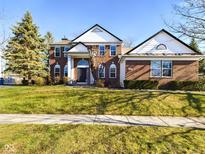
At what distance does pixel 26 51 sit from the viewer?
32688mm

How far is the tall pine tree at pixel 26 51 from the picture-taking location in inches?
1265

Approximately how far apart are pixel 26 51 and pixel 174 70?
23483mm

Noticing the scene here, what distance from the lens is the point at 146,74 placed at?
22.2m

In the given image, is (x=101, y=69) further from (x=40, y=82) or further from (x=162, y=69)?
(x=162, y=69)

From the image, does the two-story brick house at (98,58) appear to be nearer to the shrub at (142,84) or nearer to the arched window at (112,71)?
the arched window at (112,71)

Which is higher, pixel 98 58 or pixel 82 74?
pixel 98 58

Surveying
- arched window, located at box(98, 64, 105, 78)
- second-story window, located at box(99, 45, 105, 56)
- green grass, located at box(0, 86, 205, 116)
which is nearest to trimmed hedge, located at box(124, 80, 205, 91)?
arched window, located at box(98, 64, 105, 78)

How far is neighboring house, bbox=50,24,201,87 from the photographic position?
22219 mm

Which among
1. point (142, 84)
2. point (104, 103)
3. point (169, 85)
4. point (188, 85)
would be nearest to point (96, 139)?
A: point (104, 103)

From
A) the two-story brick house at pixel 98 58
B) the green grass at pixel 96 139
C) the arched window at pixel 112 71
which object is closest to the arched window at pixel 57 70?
the two-story brick house at pixel 98 58

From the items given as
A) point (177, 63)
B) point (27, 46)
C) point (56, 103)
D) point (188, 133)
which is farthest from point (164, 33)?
point (27, 46)

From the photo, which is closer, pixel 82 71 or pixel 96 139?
pixel 96 139

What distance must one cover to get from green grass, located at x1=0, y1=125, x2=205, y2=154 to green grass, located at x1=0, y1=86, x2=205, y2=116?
317 cm

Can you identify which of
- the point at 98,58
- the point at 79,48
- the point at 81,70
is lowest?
the point at 81,70
